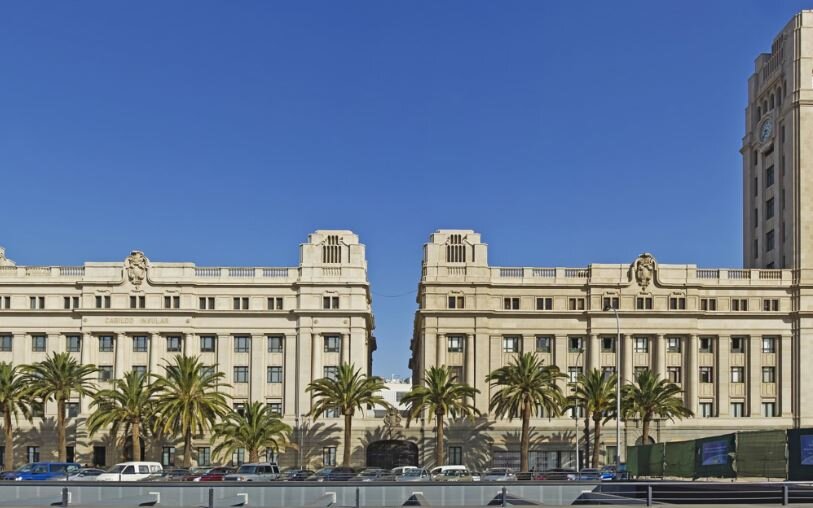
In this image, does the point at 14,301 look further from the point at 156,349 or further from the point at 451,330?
the point at 451,330

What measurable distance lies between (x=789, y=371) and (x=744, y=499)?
82601mm

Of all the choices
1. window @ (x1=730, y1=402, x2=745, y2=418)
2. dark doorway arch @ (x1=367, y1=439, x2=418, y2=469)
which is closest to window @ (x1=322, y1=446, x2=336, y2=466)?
dark doorway arch @ (x1=367, y1=439, x2=418, y2=469)

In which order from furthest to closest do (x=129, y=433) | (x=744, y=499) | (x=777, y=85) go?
(x=777, y=85), (x=129, y=433), (x=744, y=499)

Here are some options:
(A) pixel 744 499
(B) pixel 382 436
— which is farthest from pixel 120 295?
(A) pixel 744 499

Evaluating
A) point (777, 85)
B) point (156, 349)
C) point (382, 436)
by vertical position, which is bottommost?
point (382, 436)

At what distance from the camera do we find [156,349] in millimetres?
116875

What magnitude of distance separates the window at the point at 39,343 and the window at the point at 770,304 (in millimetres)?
74826

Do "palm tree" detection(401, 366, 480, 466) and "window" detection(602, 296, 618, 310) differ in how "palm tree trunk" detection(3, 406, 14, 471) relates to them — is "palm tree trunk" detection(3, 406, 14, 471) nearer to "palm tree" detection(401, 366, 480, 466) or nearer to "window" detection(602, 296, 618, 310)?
"palm tree" detection(401, 366, 480, 466)

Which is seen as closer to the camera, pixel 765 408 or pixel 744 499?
pixel 744 499

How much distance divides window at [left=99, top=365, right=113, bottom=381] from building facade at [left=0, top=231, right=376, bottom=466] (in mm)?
104

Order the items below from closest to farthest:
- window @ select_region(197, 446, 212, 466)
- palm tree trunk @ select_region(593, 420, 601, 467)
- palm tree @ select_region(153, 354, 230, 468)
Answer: palm tree @ select_region(153, 354, 230, 468), palm tree trunk @ select_region(593, 420, 601, 467), window @ select_region(197, 446, 212, 466)

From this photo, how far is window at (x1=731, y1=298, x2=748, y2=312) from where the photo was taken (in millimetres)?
120062

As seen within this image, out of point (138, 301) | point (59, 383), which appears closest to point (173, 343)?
point (138, 301)

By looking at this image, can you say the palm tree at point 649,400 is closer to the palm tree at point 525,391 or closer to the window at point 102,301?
the palm tree at point 525,391
